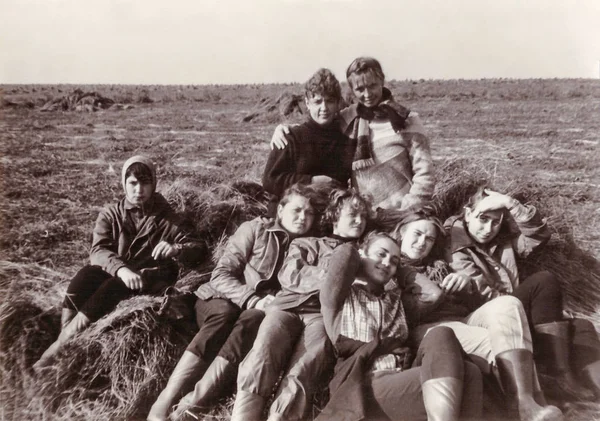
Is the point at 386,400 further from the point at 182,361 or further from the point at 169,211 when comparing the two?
the point at 169,211

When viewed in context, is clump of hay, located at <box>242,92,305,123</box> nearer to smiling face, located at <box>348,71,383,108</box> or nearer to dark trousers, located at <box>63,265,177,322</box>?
smiling face, located at <box>348,71,383,108</box>

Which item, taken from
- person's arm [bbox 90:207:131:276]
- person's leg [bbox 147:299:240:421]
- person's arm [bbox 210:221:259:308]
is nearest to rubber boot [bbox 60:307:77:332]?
person's arm [bbox 90:207:131:276]

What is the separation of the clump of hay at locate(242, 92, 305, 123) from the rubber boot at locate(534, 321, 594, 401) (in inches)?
109

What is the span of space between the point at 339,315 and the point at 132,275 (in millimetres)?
1422

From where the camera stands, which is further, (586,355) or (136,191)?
(136,191)

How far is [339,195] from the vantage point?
13.9ft

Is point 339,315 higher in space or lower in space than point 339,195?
lower

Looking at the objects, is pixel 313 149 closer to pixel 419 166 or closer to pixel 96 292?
pixel 419 166

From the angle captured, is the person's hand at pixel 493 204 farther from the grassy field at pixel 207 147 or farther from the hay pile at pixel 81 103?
the hay pile at pixel 81 103

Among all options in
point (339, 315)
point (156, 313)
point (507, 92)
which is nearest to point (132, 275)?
point (156, 313)

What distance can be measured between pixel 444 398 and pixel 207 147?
329cm

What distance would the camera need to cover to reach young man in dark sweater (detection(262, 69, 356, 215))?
4.52 metres

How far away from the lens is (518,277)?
14.2 ft

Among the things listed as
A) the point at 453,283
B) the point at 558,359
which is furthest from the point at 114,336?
the point at 558,359
